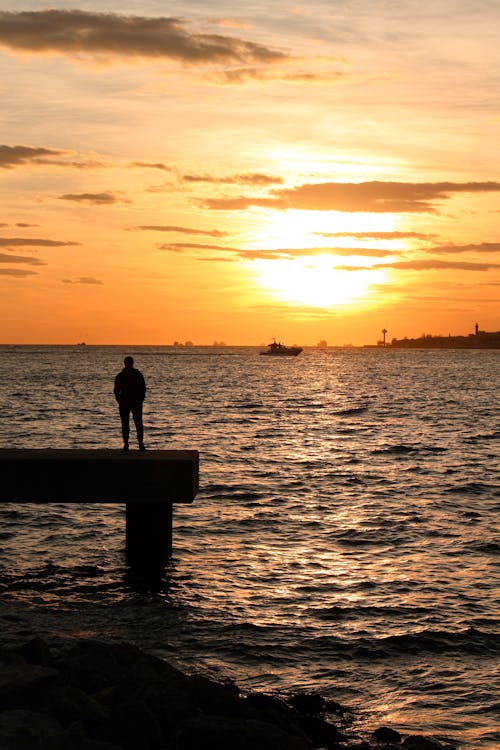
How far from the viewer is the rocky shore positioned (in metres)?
8.20

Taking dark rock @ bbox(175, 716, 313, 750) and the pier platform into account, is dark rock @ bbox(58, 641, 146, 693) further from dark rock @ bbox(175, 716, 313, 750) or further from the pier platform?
the pier platform

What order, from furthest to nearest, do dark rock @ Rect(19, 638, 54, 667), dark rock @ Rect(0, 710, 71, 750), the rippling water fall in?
1. the rippling water
2. dark rock @ Rect(19, 638, 54, 667)
3. dark rock @ Rect(0, 710, 71, 750)

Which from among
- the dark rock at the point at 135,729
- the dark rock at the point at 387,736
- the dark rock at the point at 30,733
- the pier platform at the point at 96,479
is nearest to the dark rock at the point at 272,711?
the dark rock at the point at 387,736

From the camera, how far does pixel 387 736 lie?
1028cm

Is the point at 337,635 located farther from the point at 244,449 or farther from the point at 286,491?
the point at 244,449

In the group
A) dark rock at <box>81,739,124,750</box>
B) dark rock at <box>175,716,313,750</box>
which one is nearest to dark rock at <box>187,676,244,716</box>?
dark rock at <box>175,716,313,750</box>

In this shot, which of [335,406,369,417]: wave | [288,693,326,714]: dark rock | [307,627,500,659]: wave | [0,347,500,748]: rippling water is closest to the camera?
[288,693,326,714]: dark rock

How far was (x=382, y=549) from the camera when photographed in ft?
67.2

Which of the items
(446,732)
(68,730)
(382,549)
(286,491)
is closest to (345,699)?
(446,732)

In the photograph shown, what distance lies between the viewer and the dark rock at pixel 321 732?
997 cm

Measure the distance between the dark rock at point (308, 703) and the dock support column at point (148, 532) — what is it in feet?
21.1

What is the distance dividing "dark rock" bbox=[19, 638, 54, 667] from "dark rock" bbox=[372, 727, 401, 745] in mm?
3870

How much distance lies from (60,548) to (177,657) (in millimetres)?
7573

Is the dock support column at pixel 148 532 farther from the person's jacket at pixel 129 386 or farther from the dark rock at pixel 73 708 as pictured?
the dark rock at pixel 73 708
